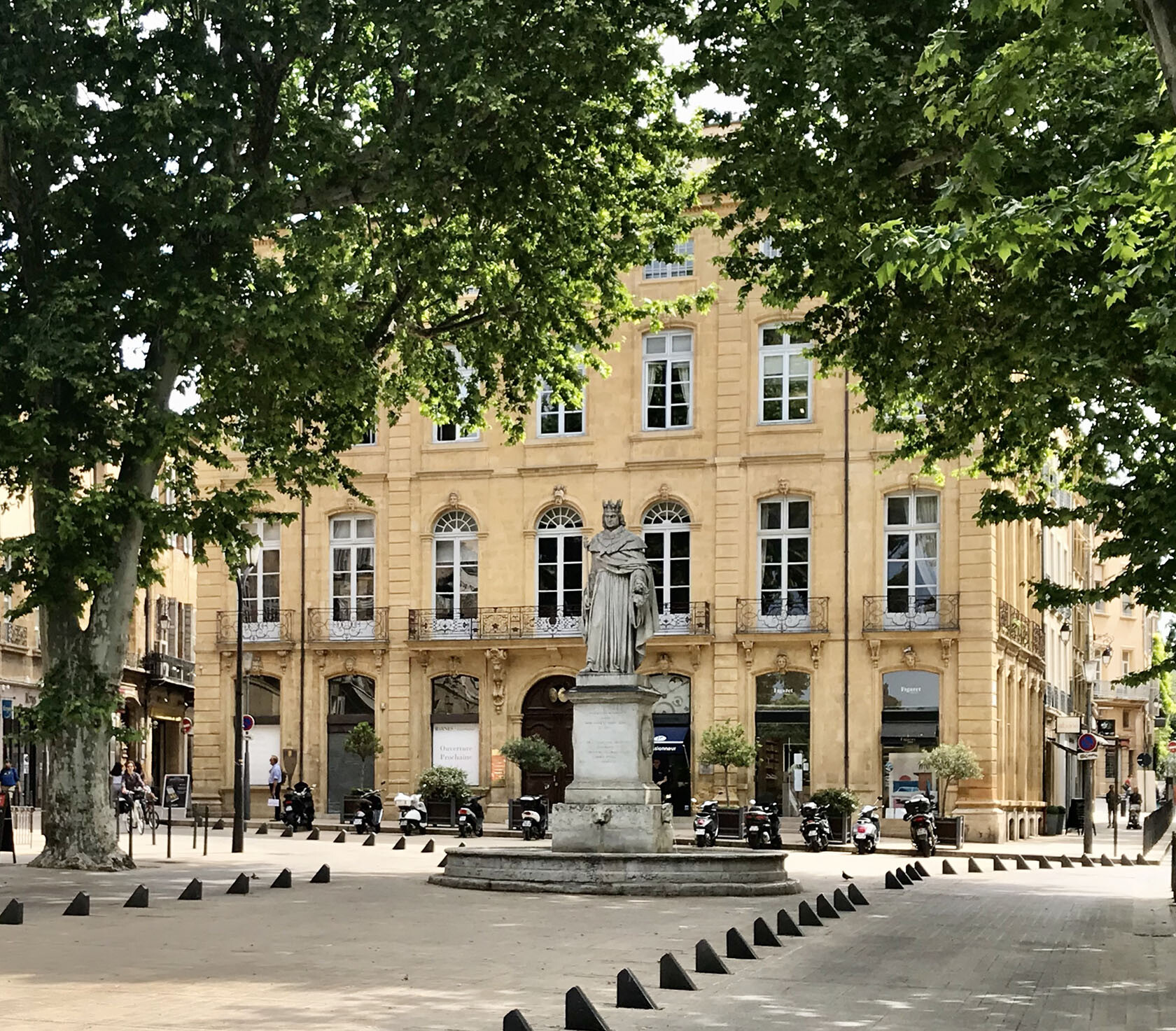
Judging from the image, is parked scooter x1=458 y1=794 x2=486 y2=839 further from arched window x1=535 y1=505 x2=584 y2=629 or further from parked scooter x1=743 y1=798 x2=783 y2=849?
arched window x1=535 y1=505 x2=584 y2=629

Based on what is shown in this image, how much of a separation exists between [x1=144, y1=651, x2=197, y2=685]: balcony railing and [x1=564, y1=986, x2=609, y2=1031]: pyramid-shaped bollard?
181 ft

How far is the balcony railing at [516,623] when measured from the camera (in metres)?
45.7

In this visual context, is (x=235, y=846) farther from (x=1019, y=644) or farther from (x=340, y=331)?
(x=1019, y=644)

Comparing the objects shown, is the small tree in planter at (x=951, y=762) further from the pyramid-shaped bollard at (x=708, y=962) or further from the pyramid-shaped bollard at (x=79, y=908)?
the pyramid-shaped bollard at (x=708, y=962)

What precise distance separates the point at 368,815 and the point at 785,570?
11.9m

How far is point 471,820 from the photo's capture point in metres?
38.1

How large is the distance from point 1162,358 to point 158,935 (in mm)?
10128

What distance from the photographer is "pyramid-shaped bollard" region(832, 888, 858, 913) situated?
19.6m

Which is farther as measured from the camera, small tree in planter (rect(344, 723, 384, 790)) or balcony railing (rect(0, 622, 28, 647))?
balcony railing (rect(0, 622, 28, 647))

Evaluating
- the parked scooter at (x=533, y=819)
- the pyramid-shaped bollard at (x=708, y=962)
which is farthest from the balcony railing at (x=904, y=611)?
the pyramid-shaped bollard at (x=708, y=962)

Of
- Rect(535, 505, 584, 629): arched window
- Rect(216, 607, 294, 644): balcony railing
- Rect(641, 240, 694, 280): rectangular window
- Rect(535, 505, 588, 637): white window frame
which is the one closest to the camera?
Rect(535, 505, 588, 637): white window frame

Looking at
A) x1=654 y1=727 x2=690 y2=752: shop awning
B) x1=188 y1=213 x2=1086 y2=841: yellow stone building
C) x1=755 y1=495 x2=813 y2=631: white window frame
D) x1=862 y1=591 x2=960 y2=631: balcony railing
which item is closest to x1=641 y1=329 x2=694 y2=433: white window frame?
x1=188 y1=213 x2=1086 y2=841: yellow stone building

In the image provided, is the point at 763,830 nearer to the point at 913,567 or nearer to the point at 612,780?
the point at 612,780

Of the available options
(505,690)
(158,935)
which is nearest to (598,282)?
(158,935)
